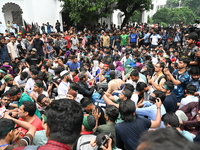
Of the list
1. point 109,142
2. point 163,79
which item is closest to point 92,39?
point 163,79

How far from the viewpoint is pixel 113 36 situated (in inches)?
426

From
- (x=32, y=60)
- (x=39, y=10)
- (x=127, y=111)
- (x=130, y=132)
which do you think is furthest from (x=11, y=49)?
(x=39, y=10)

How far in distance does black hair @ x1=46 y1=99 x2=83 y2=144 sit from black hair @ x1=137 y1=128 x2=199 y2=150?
0.71 meters

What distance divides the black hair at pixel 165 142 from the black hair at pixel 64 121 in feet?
2.32

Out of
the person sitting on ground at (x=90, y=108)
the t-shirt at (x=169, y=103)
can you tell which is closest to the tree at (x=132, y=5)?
the t-shirt at (x=169, y=103)

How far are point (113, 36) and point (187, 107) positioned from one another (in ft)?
28.2

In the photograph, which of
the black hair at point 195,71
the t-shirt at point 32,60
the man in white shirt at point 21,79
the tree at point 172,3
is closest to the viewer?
the black hair at point 195,71

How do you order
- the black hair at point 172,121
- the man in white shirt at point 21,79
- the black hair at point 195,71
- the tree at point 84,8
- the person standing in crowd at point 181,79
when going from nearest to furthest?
the black hair at point 172,121 < the black hair at point 195,71 < the person standing in crowd at point 181,79 < the man in white shirt at point 21,79 < the tree at point 84,8

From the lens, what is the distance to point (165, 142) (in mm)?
740

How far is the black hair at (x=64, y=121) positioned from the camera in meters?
1.30

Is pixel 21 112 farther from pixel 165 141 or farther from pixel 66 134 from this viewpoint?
pixel 165 141

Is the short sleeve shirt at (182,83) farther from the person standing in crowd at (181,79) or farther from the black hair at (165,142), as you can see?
the black hair at (165,142)

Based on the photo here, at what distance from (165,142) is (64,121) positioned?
86 centimetres

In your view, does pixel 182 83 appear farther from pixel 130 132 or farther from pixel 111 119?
pixel 130 132
